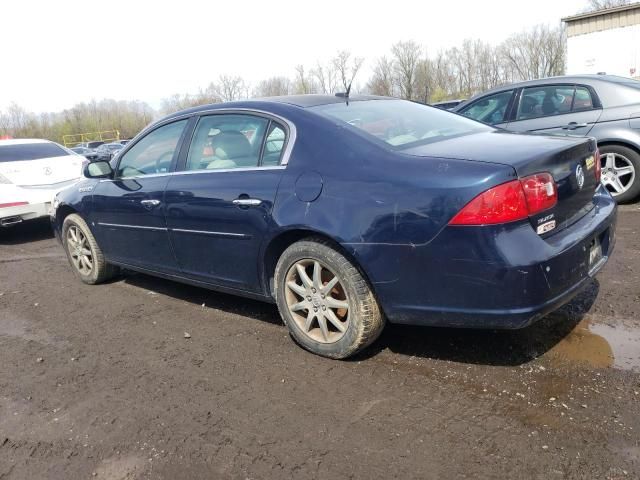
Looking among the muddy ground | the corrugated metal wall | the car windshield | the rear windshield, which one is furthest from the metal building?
the muddy ground

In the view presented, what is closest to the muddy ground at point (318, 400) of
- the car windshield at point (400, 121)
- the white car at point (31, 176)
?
the car windshield at point (400, 121)

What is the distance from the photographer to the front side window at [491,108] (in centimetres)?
718

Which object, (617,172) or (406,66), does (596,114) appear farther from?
(406,66)

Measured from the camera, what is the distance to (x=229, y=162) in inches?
147

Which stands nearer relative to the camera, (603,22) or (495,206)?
(495,206)

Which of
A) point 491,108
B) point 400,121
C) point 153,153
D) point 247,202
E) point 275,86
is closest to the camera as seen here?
point 247,202

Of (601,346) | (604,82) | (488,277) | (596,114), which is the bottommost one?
(601,346)

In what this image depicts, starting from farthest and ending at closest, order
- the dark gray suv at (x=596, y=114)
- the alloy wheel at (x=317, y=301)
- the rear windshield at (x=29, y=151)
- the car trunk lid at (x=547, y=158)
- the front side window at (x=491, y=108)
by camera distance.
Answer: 1. the rear windshield at (x=29, y=151)
2. the front side window at (x=491, y=108)
3. the dark gray suv at (x=596, y=114)
4. the alloy wheel at (x=317, y=301)
5. the car trunk lid at (x=547, y=158)

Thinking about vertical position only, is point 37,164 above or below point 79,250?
above

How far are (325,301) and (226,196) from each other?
0.95m

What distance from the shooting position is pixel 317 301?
3299 millimetres

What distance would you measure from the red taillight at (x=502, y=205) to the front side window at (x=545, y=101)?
4674 millimetres

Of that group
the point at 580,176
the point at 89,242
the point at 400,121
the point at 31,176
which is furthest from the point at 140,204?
the point at 31,176

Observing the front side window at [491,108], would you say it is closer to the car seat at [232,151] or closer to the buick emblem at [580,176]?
the buick emblem at [580,176]
